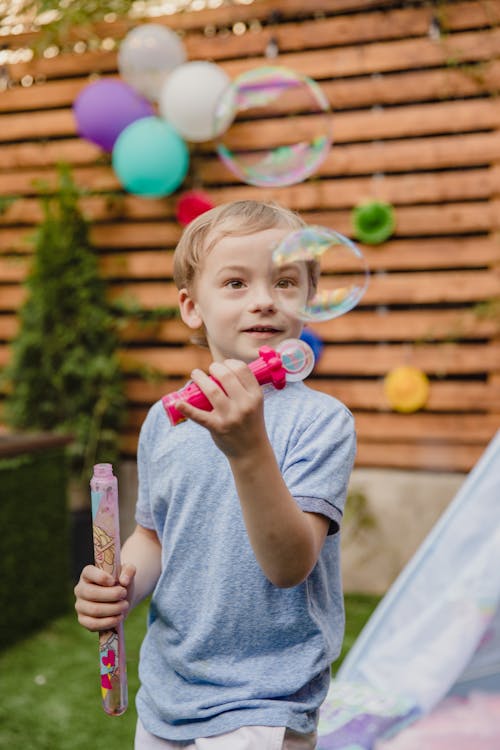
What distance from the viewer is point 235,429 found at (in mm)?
828

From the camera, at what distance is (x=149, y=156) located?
11.3 ft

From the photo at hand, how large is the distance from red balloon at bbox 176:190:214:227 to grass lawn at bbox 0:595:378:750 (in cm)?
169

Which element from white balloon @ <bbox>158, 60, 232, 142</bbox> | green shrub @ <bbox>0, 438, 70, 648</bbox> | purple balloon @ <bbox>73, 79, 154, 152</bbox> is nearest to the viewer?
green shrub @ <bbox>0, 438, 70, 648</bbox>

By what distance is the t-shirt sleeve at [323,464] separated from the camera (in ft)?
3.17

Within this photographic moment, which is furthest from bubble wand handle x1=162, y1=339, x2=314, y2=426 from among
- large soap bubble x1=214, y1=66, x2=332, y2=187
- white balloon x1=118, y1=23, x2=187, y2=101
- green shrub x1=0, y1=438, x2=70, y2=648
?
white balloon x1=118, y1=23, x2=187, y2=101

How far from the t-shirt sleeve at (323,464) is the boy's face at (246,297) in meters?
0.12

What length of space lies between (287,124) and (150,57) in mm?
637

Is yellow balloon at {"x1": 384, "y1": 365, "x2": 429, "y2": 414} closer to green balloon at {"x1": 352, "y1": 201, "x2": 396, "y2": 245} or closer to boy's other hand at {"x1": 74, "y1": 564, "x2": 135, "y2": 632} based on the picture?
green balloon at {"x1": 352, "y1": 201, "x2": 396, "y2": 245}

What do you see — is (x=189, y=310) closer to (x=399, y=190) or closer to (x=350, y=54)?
(x=399, y=190)

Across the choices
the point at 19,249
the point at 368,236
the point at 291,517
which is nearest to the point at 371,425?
the point at 368,236

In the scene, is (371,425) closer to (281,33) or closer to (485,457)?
(485,457)

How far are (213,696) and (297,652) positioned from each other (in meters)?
0.11

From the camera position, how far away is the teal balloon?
341 centimetres

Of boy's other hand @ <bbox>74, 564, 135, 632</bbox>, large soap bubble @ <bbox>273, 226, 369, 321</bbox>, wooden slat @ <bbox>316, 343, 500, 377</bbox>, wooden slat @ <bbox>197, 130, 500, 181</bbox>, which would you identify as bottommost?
wooden slat @ <bbox>316, 343, 500, 377</bbox>
